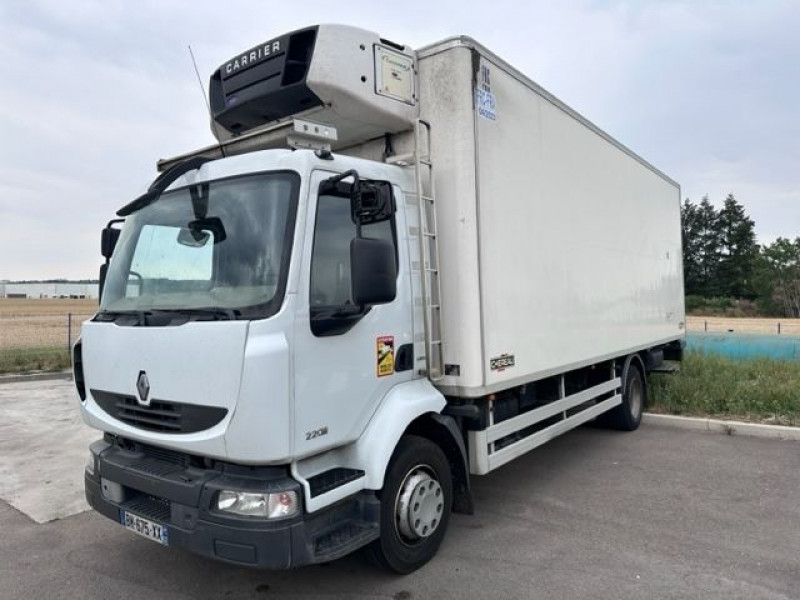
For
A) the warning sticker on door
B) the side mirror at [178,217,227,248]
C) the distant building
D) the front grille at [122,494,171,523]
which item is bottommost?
the front grille at [122,494,171,523]

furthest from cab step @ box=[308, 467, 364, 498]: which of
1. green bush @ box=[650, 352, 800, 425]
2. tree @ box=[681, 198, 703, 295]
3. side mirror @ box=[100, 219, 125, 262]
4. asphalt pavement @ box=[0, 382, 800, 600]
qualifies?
tree @ box=[681, 198, 703, 295]

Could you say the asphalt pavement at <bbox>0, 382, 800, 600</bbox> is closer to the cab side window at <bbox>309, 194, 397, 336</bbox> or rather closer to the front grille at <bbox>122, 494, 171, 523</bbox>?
the front grille at <bbox>122, 494, 171, 523</bbox>

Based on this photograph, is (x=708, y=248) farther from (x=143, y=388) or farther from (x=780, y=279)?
(x=143, y=388)

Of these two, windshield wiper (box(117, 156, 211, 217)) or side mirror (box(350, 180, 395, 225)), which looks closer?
side mirror (box(350, 180, 395, 225))

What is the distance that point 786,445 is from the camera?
267 inches

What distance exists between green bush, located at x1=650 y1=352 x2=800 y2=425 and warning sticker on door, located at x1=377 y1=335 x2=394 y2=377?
20.4ft

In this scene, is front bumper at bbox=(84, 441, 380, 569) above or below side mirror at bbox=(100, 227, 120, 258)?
below

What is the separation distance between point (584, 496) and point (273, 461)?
11.1ft

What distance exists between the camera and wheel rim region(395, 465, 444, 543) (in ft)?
11.8

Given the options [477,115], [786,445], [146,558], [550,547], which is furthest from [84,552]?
[786,445]

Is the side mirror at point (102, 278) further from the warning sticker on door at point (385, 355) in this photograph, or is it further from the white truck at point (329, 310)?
the warning sticker on door at point (385, 355)

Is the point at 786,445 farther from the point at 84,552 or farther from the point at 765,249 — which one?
the point at 765,249

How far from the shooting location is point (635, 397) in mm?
7656

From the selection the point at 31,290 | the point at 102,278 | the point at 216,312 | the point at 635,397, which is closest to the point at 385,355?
the point at 216,312
